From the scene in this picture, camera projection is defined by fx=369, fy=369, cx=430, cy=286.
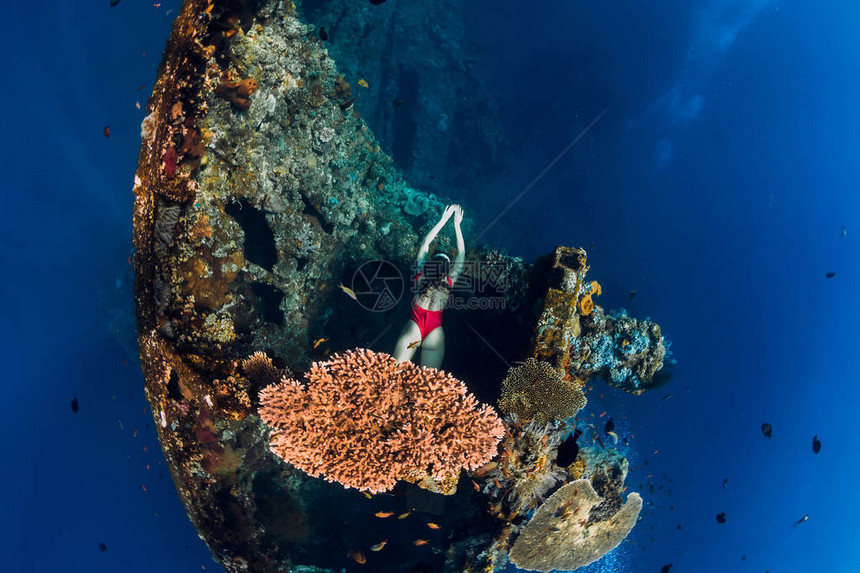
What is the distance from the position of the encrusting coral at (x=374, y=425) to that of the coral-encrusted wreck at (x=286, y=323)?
156 millimetres

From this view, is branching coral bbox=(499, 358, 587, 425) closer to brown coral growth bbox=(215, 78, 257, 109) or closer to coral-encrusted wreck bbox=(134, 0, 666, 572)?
coral-encrusted wreck bbox=(134, 0, 666, 572)

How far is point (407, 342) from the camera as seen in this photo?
5.54m

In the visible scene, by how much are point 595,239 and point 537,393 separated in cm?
1148

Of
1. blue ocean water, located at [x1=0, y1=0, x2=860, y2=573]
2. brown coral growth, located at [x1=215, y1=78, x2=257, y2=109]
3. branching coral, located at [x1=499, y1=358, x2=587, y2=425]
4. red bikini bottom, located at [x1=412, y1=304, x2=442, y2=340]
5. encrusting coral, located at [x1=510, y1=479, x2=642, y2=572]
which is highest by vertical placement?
blue ocean water, located at [x1=0, y1=0, x2=860, y2=573]

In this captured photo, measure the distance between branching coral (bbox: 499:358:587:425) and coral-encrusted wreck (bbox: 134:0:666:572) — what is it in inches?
0.9

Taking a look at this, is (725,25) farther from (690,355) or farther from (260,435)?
(260,435)

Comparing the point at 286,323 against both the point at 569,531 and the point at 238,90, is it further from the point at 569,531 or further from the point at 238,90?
the point at 569,531

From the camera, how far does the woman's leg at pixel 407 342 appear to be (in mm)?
5465

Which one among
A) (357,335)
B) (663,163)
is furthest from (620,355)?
(663,163)

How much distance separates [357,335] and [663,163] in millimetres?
15915

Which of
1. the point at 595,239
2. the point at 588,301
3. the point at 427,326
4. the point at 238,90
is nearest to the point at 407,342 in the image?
the point at 427,326

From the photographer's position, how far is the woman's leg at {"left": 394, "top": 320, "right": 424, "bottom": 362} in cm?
546

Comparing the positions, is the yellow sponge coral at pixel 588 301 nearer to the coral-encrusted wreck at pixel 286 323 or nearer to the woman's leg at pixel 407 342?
the coral-encrusted wreck at pixel 286 323

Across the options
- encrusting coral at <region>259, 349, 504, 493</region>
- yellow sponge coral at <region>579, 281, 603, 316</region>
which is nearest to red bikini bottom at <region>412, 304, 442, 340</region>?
encrusting coral at <region>259, 349, 504, 493</region>
